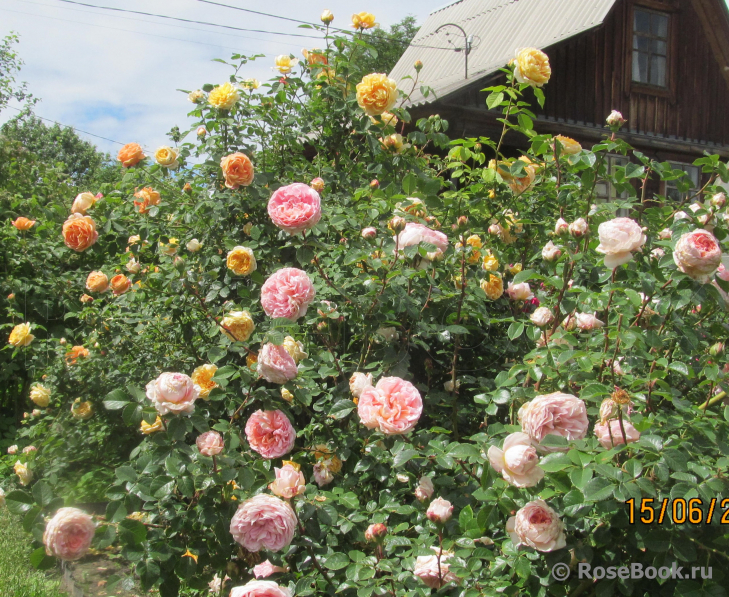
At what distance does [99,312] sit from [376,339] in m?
1.78

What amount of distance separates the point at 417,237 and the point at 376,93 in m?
0.72

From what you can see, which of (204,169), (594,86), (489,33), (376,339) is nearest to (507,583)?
(376,339)

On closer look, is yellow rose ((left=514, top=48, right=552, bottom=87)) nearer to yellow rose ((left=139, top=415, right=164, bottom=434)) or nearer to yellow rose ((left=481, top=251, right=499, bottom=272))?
yellow rose ((left=481, top=251, right=499, bottom=272))

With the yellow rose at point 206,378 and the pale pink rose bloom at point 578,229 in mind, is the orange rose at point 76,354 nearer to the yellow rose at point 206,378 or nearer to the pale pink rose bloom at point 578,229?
the yellow rose at point 206,378

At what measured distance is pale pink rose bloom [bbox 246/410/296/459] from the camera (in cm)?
149

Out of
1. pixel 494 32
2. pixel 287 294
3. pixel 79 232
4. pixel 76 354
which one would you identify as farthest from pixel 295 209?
pixel 494 32

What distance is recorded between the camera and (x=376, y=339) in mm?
1805

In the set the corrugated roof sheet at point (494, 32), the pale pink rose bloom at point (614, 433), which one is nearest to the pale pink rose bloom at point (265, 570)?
the pale pink rose bloom at point (614, 433)

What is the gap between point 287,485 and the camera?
1341mm

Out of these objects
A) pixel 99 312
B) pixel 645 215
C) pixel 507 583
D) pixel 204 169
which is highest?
pixel 204 169

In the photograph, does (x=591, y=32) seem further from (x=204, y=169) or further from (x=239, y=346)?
(x=239, y=346)

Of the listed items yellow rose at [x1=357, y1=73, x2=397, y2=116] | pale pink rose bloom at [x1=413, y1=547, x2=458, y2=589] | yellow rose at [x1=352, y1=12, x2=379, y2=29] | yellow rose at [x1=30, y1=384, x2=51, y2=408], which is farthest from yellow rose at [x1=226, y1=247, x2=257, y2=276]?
yellow rose at [x1=30, y1=384, x2=51, y2=408]

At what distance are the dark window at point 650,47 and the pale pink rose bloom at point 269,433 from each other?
11135mm

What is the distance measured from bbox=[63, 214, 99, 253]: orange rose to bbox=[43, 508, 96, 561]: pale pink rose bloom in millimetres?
1438
